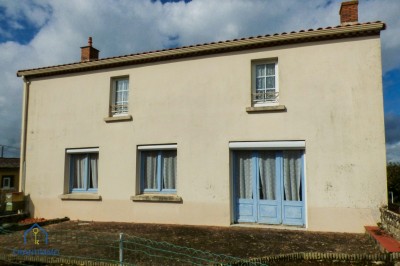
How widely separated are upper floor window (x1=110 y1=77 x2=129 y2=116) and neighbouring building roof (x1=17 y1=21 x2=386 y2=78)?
0.60m

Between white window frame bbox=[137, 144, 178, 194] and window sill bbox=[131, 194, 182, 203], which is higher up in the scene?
white window frame bbox=[137, 144, 178, 194]

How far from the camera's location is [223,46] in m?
10.1

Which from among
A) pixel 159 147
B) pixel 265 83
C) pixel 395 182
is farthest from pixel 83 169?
pixel 395 182

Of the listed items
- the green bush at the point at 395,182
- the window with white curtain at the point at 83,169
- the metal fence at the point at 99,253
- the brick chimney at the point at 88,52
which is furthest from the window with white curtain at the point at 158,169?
the green bush at the point at 395,182

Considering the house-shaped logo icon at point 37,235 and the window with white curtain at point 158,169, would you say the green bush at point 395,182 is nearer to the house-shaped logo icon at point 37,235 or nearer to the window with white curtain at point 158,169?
the window with white curtain at point 158,169

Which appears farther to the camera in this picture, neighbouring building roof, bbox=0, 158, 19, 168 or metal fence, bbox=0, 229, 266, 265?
neighbouring building roof, bbox=0, 158, 19, 168

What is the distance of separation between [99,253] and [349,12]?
8.92m

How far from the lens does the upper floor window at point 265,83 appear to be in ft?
32.1

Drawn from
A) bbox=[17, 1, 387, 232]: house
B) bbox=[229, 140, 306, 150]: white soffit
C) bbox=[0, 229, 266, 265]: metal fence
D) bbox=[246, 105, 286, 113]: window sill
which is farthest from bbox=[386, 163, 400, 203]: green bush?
bbox=[0, 229, 266, 265]: metal fence

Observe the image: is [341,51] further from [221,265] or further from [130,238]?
[130,238]

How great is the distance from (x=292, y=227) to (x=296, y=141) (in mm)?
2356

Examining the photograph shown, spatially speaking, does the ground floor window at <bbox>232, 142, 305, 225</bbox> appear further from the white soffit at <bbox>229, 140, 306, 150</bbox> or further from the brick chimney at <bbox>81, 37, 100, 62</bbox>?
the brick chimney at <bbox>81, 37, 100, 62</bbox>

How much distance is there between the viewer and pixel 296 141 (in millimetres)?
9195

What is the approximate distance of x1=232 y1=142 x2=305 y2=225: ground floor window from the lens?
935 cm
